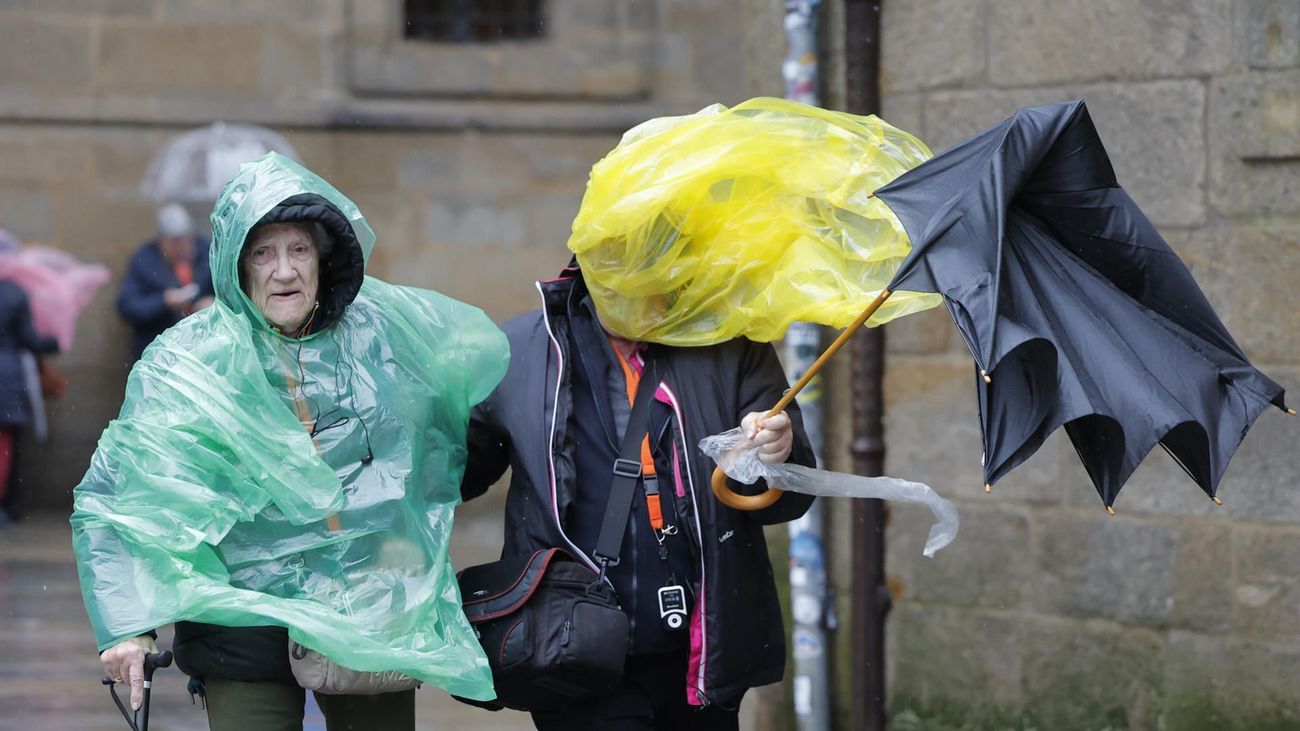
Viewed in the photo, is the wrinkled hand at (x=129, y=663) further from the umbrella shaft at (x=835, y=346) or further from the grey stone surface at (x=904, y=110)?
the grey stone surface at (x=904, y=110)

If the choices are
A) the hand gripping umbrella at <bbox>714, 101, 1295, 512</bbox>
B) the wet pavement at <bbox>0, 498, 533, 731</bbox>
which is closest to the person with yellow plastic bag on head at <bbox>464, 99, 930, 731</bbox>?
the hand gripping umbrella at <bbox>714, 101, 1295, 512</bbox>

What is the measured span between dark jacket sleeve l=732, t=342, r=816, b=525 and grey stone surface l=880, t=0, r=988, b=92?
1931 mm

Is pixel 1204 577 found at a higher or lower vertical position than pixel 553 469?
lower

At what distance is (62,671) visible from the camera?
6.91 meters

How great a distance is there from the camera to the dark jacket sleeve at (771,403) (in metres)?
3.74

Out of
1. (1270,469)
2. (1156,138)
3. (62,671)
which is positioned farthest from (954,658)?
(62,671)

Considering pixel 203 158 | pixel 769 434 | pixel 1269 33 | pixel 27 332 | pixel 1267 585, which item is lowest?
pixel 1267 585

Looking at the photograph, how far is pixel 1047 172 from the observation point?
3.43 meters

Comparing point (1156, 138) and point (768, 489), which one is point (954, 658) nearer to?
point (1156, 138)

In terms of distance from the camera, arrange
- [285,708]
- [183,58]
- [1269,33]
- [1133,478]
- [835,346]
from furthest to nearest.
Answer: [183,58]
[1133,478]
[1269,33]
[285,708]
[835,346]

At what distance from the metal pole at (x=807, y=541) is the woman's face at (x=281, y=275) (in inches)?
95.0

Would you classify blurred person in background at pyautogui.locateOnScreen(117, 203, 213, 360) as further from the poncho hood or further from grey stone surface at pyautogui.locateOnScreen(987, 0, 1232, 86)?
the poncho hood

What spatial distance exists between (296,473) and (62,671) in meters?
3.90

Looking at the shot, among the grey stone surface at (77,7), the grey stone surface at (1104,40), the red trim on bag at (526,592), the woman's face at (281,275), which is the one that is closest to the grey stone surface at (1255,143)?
the grey stone surface at (1104,40)
